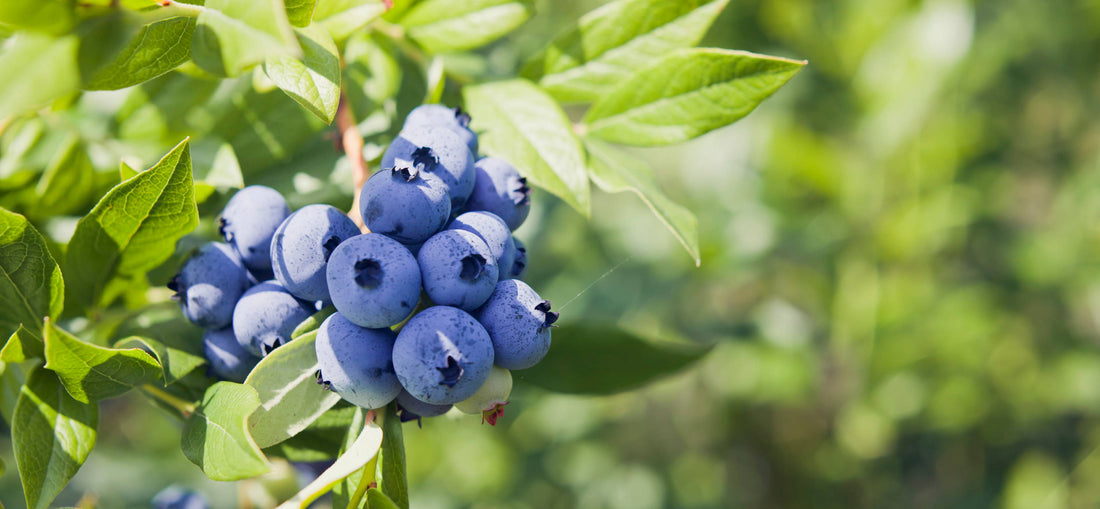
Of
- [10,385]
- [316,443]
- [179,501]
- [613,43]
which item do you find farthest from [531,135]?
[179,501]

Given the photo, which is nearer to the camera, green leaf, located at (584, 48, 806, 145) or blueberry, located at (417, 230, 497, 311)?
blueberry, located at (417, 230, 497, 311)

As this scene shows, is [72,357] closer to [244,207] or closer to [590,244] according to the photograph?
[244,207]

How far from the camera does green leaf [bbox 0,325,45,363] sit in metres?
1.00

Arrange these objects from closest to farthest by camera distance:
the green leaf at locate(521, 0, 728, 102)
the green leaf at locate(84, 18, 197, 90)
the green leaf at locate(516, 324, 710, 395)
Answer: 1. the green leaf at locate(84, 18, 197, 90)
2. the green leaf at locate(521, 0, 728, 102)
3. the green leaf at locate(516, 324, 710, 395)

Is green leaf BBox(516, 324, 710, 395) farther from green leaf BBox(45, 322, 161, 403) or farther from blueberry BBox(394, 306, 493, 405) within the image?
green leaf BBox(45, 322, 161, 403)

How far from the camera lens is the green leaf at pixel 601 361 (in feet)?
4.49

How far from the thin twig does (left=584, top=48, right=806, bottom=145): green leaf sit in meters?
0.41

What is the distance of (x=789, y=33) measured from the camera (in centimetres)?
269

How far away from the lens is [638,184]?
3.91ft

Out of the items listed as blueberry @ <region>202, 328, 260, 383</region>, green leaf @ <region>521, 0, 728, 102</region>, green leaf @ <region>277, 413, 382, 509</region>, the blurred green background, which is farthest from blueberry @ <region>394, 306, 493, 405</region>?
the blurred green background

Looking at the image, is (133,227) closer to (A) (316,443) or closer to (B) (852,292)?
(A) (316,443)

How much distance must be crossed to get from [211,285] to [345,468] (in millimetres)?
361

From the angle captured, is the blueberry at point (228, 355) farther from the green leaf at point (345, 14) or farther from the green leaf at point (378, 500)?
the green leaf at point (345, 14)

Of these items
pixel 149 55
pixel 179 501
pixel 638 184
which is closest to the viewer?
pixel 149 55
